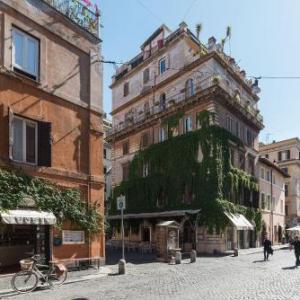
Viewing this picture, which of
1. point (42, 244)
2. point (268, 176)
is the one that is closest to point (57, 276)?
point (42, 244)

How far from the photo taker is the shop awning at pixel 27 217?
12913mm

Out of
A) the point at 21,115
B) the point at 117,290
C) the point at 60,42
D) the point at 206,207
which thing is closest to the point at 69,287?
the point at 117,290

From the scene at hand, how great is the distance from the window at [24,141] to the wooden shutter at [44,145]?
0.58 feet

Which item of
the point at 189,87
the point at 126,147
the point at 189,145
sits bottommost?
the point at 189,145

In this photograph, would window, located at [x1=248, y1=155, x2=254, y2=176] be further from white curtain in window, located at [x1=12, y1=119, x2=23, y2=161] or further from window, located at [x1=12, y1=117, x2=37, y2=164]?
white curtain in window, located at [x1=12, y1=119, x2=23, y2=161]

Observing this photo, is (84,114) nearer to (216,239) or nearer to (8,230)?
(8,230)

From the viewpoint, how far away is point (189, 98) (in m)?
35.1

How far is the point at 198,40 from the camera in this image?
37.1 m

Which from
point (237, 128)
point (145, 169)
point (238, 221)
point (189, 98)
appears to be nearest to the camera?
point (238, 221)

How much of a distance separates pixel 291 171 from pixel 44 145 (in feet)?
184

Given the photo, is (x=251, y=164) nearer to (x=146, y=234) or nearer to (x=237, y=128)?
(x=237, y=128)

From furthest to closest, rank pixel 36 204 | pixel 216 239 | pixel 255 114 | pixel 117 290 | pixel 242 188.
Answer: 1. pixel 255 114
2. pixel 242 188
3. pixel 216 239
4. pixel 36 204
5. pixel 117 290

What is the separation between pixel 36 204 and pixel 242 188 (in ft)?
82.6

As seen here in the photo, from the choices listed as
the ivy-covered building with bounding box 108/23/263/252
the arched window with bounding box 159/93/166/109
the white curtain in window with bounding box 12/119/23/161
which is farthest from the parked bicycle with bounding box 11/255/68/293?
the arched window with bounding box 159/93/166/109
